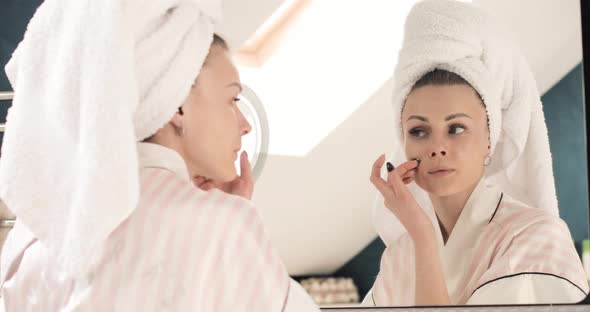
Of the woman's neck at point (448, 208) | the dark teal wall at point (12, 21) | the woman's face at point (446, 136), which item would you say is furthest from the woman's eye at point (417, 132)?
the dark teal wall at point (12, 21)

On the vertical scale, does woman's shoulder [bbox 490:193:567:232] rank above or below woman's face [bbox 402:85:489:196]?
below

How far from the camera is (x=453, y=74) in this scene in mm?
1306

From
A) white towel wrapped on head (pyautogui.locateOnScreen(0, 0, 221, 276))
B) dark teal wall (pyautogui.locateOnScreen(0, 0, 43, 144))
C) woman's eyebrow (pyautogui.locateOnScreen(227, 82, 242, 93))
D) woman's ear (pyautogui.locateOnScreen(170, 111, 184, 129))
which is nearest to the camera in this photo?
white towel wrapped on head (pyautogui.locateOnScreen(0, 0, 221, 276))

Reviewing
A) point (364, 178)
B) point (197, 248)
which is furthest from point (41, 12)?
point (364, 178)

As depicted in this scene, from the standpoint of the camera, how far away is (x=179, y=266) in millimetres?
1000

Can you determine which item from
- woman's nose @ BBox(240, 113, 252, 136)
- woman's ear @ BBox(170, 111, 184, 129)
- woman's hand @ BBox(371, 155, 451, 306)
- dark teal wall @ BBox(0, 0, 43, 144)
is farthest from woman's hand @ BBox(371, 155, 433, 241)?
dark teal wall @ BBox(0, 0, 43, 144)

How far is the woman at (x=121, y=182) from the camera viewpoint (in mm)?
986

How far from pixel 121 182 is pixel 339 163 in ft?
1.57

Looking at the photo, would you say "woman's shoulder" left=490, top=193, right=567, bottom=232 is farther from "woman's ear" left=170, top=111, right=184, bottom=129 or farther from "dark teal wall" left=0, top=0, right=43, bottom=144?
"dark teal wall" left=0, top=0, right=43, bottom=144

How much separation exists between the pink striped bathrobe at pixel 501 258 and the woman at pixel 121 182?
12.2 inches

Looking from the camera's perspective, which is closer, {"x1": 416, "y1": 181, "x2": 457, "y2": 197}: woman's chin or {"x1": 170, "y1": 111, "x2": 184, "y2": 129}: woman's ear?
{"x1": 170, "y1": 111, "x2": 184, "y2": 129}: woman's ear

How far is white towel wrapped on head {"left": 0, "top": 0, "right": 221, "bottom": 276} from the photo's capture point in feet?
3.22

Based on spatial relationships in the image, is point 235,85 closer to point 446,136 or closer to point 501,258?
point 446,136

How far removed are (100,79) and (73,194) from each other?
0.52 feet
